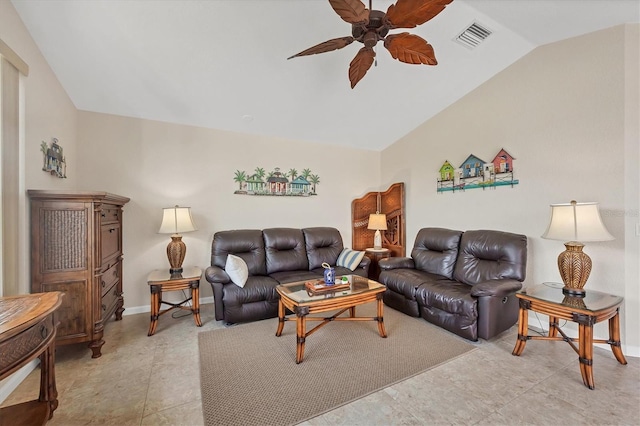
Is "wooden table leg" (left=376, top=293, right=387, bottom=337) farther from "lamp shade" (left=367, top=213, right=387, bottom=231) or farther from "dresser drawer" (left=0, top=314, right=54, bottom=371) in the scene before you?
"dresser drawer" (left=0, top=314, right=54, bottom=371)

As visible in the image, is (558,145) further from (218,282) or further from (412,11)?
(218,282)

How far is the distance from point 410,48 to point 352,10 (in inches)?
18.8

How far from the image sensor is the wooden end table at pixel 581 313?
6.48ft

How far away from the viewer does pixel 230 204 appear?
395 cm

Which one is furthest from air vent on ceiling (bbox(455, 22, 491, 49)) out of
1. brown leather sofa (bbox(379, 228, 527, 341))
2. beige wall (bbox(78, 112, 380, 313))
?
beige wall (bbox(78, 112, 380, 313))

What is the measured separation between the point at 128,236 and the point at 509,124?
15.8ft

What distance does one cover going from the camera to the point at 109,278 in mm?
2732

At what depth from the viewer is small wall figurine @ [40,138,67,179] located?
2.37 meters

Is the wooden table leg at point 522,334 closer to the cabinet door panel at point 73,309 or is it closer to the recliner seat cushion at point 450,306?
the recliner seat cushion at point 450,306

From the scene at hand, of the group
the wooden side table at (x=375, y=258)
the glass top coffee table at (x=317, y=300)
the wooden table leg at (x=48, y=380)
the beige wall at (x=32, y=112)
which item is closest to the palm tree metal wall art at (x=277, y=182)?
the wooden side table at (x=375, y=258)

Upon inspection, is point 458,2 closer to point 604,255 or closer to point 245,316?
point 604,255

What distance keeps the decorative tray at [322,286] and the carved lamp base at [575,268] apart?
6.19 feet

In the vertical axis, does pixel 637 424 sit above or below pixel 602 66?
below

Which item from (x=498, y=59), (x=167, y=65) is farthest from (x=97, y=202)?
(x=498, y=59)
